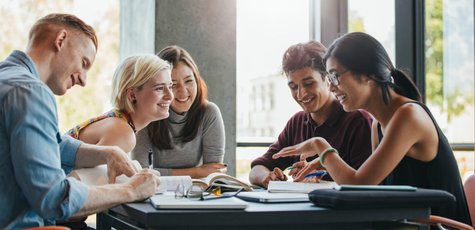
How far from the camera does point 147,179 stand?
1.98 meters

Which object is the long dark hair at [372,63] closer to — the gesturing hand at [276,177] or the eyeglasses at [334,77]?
the eyeglasses at [334,77]

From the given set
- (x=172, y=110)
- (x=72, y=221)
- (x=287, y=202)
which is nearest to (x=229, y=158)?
(x=172, y=110)

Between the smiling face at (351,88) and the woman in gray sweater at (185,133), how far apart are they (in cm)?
107

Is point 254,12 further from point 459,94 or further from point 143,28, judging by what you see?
point 459,94

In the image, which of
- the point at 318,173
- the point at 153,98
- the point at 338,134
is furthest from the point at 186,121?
the point at 318,173

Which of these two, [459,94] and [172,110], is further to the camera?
[459,94]

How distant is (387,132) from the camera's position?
98.2 inches

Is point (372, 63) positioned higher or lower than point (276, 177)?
higher

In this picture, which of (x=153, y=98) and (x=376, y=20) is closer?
(x=153, y=98)

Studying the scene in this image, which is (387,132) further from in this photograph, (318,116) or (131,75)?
(131,75)

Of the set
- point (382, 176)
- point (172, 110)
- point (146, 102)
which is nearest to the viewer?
point (382, 176)

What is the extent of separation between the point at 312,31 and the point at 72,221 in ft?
10.8

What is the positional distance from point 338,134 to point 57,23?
61.9 inches

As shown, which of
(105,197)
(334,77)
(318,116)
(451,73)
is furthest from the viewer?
(451,73)
